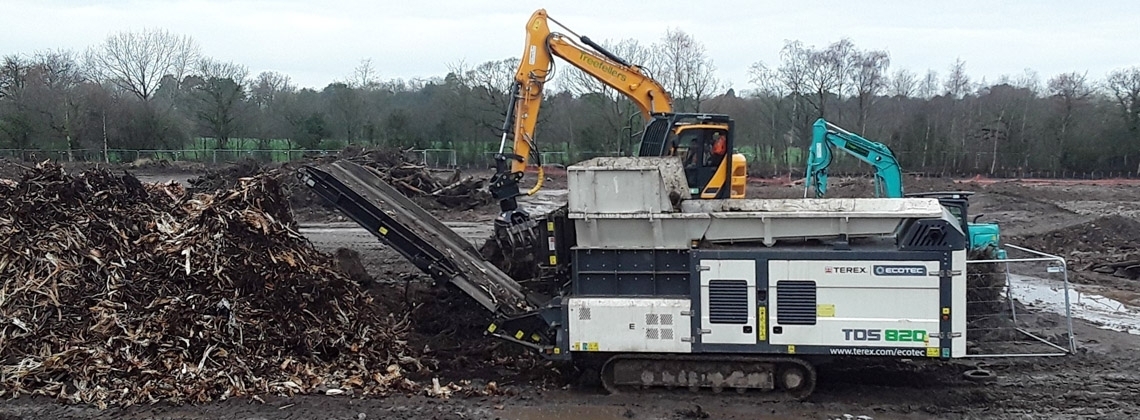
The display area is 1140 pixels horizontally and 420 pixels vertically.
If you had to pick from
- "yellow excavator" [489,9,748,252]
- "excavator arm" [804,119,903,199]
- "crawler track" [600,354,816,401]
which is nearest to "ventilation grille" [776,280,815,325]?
"crawler track" [600,354,816,401]

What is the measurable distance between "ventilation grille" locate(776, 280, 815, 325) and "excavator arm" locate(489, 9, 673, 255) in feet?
19.9

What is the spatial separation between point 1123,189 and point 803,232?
3202 centimetres

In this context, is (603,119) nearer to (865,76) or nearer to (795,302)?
(865,76)

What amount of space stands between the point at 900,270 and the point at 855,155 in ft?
15.1

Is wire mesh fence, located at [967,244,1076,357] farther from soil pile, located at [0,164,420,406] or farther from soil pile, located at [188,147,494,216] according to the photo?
soil pile, located at [188,147,494,216]

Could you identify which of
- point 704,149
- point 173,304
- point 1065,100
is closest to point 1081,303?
point 704,149

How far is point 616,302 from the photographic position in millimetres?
7348

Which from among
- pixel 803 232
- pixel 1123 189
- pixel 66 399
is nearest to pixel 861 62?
pixel 1123 189

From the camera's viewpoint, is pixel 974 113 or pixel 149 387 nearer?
pixel 149 387

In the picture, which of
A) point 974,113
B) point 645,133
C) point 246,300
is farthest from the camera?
point 974,113

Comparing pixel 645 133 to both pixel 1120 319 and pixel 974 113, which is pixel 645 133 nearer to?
pixel 1120 319

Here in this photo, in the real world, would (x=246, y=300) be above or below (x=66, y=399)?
above

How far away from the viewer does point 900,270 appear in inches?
272

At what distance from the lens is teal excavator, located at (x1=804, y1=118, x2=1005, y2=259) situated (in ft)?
34.0
